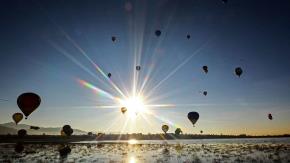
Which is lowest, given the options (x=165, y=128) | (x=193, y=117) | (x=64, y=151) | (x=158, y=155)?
(x=158, y=155)

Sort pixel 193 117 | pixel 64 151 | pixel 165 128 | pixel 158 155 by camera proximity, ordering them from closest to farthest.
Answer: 1. pixel 158 155
2. pixel 64 151
3. pixel 193 117
4. pixel 165 128

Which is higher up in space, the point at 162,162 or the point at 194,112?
the point at 194,112

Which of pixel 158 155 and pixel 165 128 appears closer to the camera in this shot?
pixel 158 155

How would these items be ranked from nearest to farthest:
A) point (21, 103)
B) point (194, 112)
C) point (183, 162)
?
point (183, 162) → point (21, 103) → point (194, 112)

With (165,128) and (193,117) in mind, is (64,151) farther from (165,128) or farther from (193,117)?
(165,128)

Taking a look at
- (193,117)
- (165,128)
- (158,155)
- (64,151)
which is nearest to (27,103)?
(64,151)

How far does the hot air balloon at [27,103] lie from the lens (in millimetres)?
45031

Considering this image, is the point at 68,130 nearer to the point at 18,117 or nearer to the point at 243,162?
the point at 18,117

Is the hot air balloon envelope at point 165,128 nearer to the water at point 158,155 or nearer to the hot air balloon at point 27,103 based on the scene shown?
the water at point 158,155

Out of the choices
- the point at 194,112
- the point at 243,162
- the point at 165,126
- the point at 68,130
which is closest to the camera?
the point at 243,162

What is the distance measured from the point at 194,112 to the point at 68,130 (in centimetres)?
5771

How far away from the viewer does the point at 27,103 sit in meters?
45.3

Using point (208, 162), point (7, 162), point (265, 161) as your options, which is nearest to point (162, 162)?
point (208, 162)

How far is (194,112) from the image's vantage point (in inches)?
2509
